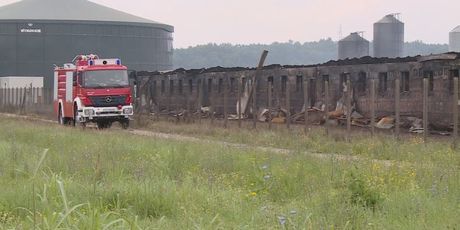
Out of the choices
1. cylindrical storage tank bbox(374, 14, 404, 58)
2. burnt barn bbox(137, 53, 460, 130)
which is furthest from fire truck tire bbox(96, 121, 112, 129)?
cylindrical storage tank bbox(374, 14, 404, 58)

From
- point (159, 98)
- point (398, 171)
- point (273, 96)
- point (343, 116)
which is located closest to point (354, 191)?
point (398, 171)

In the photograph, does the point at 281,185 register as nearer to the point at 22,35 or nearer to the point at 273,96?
the point at 273,96

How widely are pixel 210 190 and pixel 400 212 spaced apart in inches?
112

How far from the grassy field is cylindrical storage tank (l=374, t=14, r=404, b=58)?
51.7 m

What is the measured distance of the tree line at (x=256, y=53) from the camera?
12038 centimetres

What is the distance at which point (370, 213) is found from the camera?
8.02 m

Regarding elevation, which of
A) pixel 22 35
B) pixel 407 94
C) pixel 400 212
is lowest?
pixel 400 212

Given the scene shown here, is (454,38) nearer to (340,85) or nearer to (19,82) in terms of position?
(340,85)

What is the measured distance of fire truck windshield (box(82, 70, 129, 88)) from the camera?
92.6 feet

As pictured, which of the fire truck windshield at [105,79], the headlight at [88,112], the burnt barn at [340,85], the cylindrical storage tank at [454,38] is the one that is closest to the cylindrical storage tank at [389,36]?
the cylindrical storage tank at [454,38]

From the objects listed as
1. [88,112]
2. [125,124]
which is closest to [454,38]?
[125,124]

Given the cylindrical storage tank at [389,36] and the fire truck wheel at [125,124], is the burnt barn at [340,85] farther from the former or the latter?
the cylindrical storage tank at [389,36]

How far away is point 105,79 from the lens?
93.2 ft

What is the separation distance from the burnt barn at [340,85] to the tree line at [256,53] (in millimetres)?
76060
